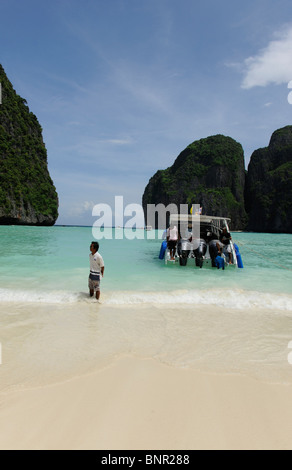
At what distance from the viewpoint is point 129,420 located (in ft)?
7.06

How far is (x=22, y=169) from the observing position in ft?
197

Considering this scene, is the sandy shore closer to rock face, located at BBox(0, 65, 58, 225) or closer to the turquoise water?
the turquoise water

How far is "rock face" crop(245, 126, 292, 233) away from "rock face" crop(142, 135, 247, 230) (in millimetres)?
5375

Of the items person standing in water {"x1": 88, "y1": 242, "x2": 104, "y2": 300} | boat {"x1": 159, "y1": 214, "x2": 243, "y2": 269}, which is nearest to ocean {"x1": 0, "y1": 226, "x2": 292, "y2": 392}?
person standing in water {"x1": 88, "y1": 242, "x2": 104, "y2": 300}

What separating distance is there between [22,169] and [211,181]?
78381 millimetres

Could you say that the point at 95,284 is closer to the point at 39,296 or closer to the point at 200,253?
the point at 39,296

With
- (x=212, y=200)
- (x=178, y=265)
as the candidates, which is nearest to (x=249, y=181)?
(x=212, y=200)

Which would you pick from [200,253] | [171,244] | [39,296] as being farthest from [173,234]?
[39,296]

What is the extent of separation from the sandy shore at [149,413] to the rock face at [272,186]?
300ft

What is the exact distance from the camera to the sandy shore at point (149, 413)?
1.93 metres

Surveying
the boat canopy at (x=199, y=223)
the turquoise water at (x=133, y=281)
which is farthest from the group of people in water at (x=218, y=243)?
the turquoise water at (x=133, y=281)

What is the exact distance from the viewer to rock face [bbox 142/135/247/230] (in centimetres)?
10631

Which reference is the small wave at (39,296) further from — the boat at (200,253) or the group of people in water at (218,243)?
the boat at (200,253)
